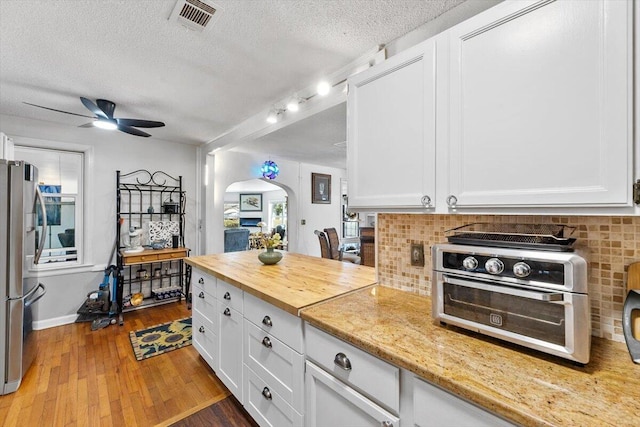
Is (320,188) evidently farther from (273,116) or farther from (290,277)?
(290,277)

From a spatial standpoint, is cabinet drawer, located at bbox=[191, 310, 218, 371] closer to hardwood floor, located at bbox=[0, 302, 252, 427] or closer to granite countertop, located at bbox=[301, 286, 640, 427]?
hardwood floor, located at bbox=[0, 302, 252, 427]

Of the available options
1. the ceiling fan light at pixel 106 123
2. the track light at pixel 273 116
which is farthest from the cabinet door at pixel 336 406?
the ceiling fan light at pixel 106 123

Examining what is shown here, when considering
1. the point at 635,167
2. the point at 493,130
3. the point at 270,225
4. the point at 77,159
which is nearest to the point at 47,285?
the point at 77,159

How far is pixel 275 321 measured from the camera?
4.78 feet

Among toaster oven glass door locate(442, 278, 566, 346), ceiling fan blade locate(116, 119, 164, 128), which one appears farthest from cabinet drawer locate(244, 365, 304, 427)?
ceiling fan blade locate(116, 119, 164, 128)

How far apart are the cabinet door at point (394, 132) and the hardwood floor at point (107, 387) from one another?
178 cm

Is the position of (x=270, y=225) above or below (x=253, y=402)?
above

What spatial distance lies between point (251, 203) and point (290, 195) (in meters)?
5.99

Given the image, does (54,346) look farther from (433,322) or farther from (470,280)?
(470,280)

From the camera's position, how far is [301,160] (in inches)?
224

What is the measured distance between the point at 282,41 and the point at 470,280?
5.82 ft

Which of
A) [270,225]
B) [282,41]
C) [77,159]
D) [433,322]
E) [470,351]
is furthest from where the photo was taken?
[270,225]

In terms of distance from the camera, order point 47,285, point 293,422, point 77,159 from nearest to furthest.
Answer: point 293,422
point 47,285
point 77,159

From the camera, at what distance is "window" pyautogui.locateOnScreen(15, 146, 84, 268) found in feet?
11.2
